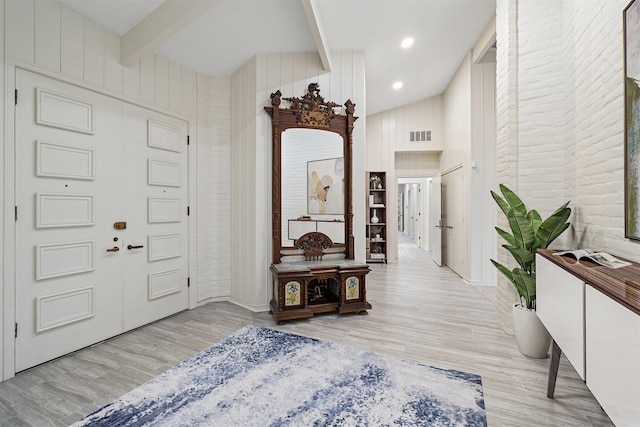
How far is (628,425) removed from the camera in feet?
2.91

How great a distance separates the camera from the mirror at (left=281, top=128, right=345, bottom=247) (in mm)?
3475

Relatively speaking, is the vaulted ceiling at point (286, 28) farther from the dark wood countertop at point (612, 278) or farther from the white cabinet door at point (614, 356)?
the white cabinet door at point (614, 356)

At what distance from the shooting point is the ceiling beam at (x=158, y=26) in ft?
7.69

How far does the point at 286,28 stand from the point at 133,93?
5.73ft

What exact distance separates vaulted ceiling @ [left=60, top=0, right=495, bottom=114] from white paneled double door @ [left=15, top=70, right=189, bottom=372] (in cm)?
74

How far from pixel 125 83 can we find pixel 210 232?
189 cm

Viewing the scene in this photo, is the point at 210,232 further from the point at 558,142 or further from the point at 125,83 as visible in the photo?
the point at 558,142

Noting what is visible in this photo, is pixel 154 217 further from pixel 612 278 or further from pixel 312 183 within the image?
pixel 612 278

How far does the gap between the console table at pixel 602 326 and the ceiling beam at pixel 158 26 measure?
295 cm

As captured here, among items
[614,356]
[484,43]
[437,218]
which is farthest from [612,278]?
[437,218]

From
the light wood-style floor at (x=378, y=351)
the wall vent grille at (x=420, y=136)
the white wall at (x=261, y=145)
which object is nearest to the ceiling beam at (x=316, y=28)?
the white wall at (x=261, y=145)

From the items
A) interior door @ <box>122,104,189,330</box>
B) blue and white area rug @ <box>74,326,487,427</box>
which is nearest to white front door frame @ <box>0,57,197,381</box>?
interior door @ <box>122,104,189,330</box>

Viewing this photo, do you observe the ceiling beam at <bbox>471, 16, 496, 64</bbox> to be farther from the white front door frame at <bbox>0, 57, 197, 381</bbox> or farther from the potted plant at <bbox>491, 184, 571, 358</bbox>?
the white front door frame at <bbox>0, 57, 197, 381</bbox>

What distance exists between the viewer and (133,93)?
9.70 feet
